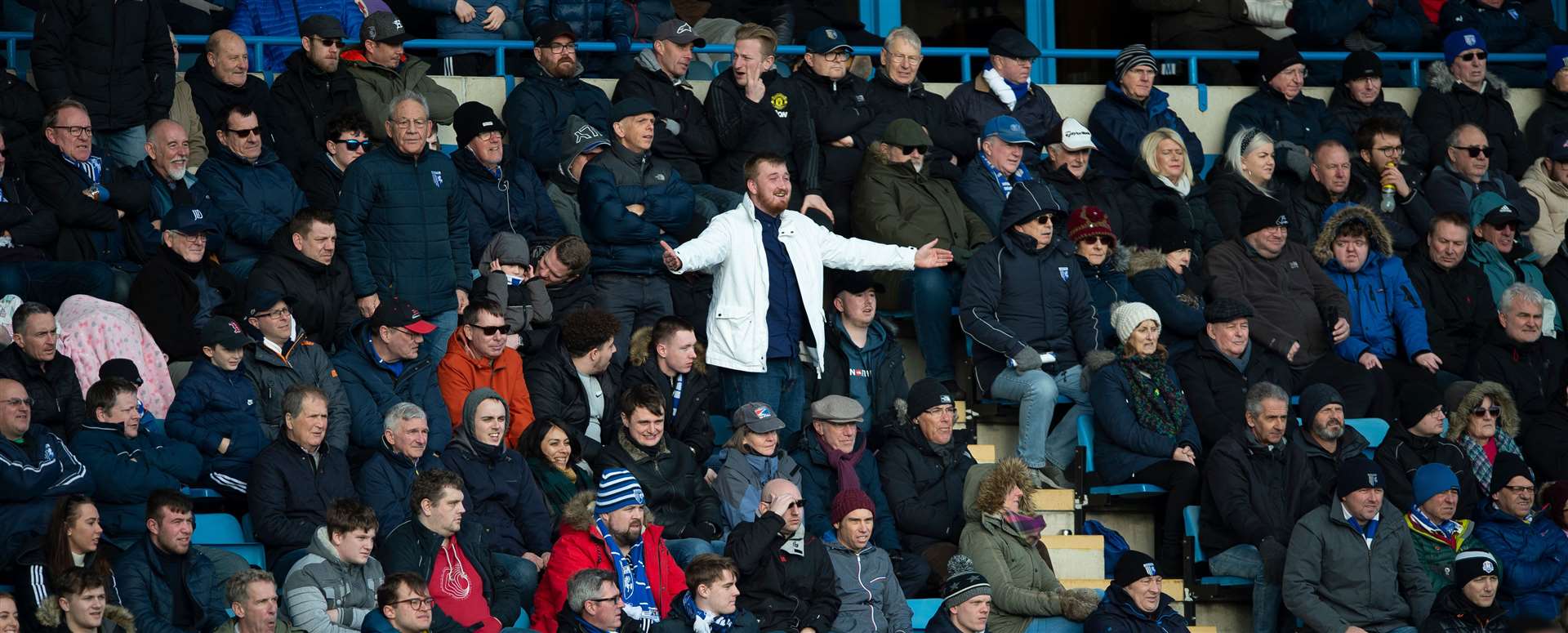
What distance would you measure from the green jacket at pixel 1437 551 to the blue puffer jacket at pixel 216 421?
5763 millimetres

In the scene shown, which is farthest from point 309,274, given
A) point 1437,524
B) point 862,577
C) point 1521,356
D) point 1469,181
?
point 1469,181

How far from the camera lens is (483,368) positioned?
10711 mm

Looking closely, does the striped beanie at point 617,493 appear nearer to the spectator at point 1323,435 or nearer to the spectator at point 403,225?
the spectator at point 403,225

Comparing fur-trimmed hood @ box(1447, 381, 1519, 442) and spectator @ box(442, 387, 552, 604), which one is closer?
spectator @ box(442, 387, 552, 604)

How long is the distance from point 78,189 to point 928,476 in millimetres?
4424

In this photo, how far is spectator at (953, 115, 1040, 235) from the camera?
41.8ft

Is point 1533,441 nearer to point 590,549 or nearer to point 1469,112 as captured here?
point 1469,112

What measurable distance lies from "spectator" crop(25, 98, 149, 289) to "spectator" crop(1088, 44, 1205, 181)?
5737 millimetres

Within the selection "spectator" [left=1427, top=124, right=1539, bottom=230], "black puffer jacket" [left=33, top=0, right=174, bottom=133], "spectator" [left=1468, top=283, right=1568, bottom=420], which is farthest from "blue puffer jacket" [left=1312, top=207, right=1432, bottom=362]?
"black puffer jacket" [left=33, top=0, right=174, bottom=133]

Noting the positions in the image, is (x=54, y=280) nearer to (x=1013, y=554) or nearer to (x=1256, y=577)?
(x=1013, y=554)

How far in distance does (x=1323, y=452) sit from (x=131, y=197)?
20.3ft

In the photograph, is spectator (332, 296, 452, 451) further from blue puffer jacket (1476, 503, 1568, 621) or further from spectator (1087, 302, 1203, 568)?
blue puffer jacket (1476, 503, 1568, 621)

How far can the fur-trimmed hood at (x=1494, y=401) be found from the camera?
40.2 feet

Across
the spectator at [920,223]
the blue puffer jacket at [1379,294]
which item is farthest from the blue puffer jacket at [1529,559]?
the spectator at [920,223]
